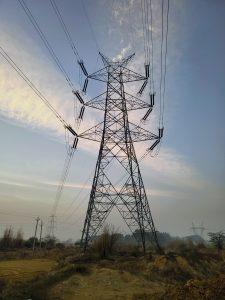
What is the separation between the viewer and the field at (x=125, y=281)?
13.6 m

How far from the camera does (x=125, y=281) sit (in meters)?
18.6

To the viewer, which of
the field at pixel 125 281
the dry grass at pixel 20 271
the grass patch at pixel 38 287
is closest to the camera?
the field at pixel 125 281

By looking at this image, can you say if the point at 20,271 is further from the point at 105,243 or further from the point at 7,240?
the point at 7,240

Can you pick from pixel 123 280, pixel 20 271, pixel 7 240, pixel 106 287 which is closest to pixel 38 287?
pixel 106 287

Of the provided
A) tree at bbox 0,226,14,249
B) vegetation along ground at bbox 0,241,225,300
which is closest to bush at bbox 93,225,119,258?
vegetation along ground at bbox 0,241,225,300

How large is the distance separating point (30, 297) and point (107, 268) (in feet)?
23.8

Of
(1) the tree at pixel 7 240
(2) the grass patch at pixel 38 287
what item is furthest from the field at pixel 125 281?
(1) the tree at pixel 7 240

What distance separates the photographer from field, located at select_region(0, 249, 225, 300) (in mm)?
13641

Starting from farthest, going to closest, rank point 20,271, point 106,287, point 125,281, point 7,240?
point 7,240
point 20,271
point 125,281
point 106,287

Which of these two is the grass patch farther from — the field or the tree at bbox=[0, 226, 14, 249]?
the tree at bbox=[0, 226, 14, 249]

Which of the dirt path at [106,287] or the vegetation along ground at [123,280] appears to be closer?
the vegetation along ground at [123,280]

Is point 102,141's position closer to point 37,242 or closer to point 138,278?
point 138,278

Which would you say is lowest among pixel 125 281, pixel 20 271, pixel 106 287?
pixel 106 287

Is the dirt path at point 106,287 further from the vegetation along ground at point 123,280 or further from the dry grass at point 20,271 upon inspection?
the dry grass at point 20,271
